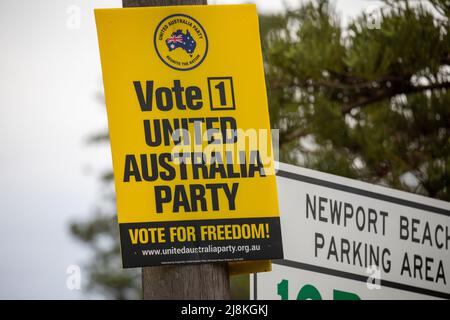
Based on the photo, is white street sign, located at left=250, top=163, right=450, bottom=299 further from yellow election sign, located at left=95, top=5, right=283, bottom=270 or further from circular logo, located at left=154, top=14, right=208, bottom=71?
circular logo, located at left=154, top=14, right=208, bottom=71

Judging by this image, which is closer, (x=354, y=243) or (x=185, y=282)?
(x=185, y=282)

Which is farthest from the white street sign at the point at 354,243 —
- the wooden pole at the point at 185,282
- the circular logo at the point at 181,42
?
the circular logo at the point at 181,42

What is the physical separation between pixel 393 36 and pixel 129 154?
4333 millimetres

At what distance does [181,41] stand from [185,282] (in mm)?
809

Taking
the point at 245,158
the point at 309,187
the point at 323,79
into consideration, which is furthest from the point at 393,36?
the point at 245,158

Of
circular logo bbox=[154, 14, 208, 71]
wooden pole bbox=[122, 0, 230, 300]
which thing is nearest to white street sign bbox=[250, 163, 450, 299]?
wooden pole bbox=[122, 0, 230, 300]

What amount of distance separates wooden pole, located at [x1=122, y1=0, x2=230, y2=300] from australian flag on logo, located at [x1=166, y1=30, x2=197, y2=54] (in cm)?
73

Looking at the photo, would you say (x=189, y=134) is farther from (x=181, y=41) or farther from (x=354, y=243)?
(x=354, y=243)

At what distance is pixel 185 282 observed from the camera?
2.86 metres

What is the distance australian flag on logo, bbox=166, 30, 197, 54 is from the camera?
2.88 meters

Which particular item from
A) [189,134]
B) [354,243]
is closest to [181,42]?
[189,134]

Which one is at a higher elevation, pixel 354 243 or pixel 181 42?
pixel 181 42
